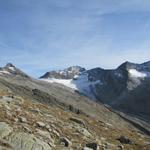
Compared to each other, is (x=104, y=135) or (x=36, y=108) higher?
(x=36, y=108)

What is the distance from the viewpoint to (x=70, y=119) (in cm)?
3231

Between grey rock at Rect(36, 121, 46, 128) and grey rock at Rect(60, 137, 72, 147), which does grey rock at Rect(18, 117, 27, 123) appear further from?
grey rock at Rect(60, 137, 72, 147)

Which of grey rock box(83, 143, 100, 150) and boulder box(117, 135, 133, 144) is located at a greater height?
boulder box(117, 135, 133, 144)

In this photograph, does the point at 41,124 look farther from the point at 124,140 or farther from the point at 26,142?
the point at 124,140

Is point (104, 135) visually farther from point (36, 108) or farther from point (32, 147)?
point (32, 147)

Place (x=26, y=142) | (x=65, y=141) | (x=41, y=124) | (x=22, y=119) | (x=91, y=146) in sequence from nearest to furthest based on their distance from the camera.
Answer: (x=26, y=142)
(x=65, y=141)
(x=91, y=146)
(x=22, y=119)
(x=41, y=124)

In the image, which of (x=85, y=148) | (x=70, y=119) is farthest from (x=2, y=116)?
(x=70, y=119)

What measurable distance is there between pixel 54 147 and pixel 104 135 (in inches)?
281

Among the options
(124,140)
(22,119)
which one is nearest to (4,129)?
(22,119)

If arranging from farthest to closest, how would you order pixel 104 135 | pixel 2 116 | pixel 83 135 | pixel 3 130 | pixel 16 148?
pixel 104 135 < pixel 83 135 < pixel 2 116 < pixel 3 130 < pixel 16 148

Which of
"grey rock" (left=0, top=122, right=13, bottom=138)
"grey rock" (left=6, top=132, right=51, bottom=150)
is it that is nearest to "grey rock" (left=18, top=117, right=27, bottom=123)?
"grey rock" (left=0, top=122, right=13, bottom=138)

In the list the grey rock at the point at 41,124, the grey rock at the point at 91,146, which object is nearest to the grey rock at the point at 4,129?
the grey rock at the point at 41,124

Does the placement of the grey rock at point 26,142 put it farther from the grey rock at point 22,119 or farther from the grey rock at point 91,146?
the grey rock at point 91,146

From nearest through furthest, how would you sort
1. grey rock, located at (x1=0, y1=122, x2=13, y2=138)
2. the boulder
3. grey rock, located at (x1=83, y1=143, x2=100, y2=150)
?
grey rock, located at (x1=0, y1=122, x2=13, y2=138) → grey rock, located at (x1=83, y1=143, x2=100, y2=150) → the boulder
